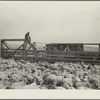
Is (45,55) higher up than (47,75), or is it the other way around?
(45,55)

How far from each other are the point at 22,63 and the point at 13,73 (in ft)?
0.80

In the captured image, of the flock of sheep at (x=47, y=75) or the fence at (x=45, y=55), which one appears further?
the fence at (x=45, y=55)

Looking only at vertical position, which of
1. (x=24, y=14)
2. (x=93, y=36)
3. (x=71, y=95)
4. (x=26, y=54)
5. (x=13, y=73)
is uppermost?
(x=24, y=14)

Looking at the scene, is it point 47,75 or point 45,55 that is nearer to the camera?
point 47,75

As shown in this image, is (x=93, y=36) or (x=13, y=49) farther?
(x=13, y=49)

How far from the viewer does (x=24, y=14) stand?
9.09 feet

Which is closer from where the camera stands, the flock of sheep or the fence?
the flock of sheep

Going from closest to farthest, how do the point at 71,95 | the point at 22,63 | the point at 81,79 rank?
the point at 71,95 < the point at 81,79 < the point at 22,63

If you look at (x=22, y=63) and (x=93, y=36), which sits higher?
(x=93, y=36)

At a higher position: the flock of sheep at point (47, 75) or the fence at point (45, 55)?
the fence at point (45, 55)

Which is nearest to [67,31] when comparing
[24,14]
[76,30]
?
[76,30]

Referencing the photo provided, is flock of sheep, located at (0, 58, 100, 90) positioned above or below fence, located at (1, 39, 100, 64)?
below

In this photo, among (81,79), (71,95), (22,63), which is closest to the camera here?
(71,95)

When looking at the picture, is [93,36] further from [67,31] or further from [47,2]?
[47,2]
